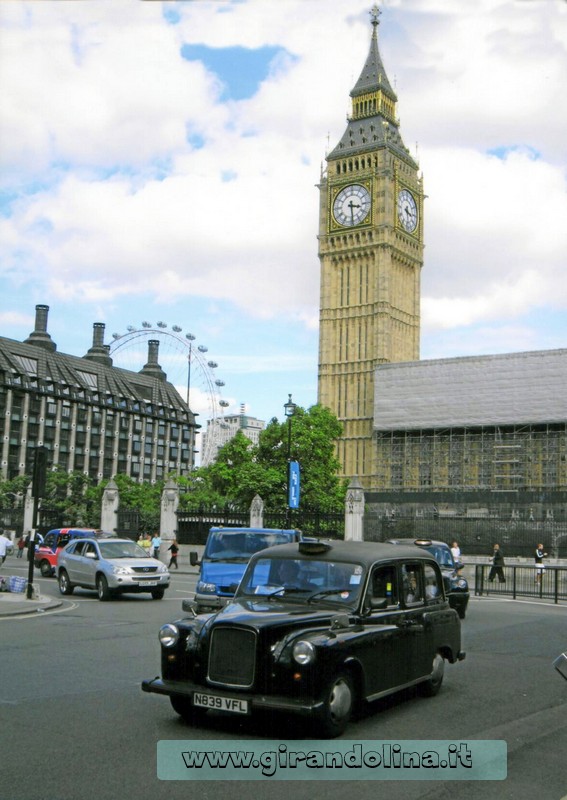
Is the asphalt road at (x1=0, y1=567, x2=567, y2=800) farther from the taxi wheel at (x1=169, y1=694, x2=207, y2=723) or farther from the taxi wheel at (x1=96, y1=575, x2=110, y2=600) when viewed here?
the taxi wheel at (x1=96, y1=575, x2=110, y2=600)

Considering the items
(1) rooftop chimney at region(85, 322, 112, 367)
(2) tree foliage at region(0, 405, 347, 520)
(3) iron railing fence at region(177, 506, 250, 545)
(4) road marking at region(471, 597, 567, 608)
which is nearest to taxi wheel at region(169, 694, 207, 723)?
(4) road marking at region(471, 597, 567, 608)

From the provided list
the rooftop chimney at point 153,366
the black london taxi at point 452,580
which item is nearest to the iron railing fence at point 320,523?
the black london taxi at point 452,580

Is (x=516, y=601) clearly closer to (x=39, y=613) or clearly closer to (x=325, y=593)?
(x=39, y=613)

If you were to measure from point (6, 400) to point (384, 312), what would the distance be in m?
43.1

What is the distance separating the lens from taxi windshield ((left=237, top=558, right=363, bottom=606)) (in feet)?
27.6

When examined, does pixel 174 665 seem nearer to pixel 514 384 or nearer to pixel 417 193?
pixel 514 384

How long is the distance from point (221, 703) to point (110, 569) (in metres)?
14.7

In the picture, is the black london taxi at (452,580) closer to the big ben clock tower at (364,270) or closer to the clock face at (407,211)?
the big ben clock tower at (364,270)

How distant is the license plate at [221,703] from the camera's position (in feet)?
23.2

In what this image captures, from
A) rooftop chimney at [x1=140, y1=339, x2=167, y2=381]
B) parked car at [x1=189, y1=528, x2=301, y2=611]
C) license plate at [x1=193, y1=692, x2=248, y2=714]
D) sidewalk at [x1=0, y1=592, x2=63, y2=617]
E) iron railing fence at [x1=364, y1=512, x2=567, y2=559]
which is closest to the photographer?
license plate at [x1=193, y1=692, x2=248, y2=714]

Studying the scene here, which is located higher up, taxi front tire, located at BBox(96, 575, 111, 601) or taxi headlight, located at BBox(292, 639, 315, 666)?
taxi headlight, located at BBox(292, 639, 315, 666)

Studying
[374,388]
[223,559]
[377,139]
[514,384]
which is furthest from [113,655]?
[377,139]

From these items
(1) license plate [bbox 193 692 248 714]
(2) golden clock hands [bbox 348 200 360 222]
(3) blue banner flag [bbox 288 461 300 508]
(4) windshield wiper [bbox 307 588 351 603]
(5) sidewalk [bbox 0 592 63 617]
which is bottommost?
(5) sidewalk [bbox 0 592 63 617]

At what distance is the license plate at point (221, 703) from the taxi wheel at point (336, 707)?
60 centimetres
